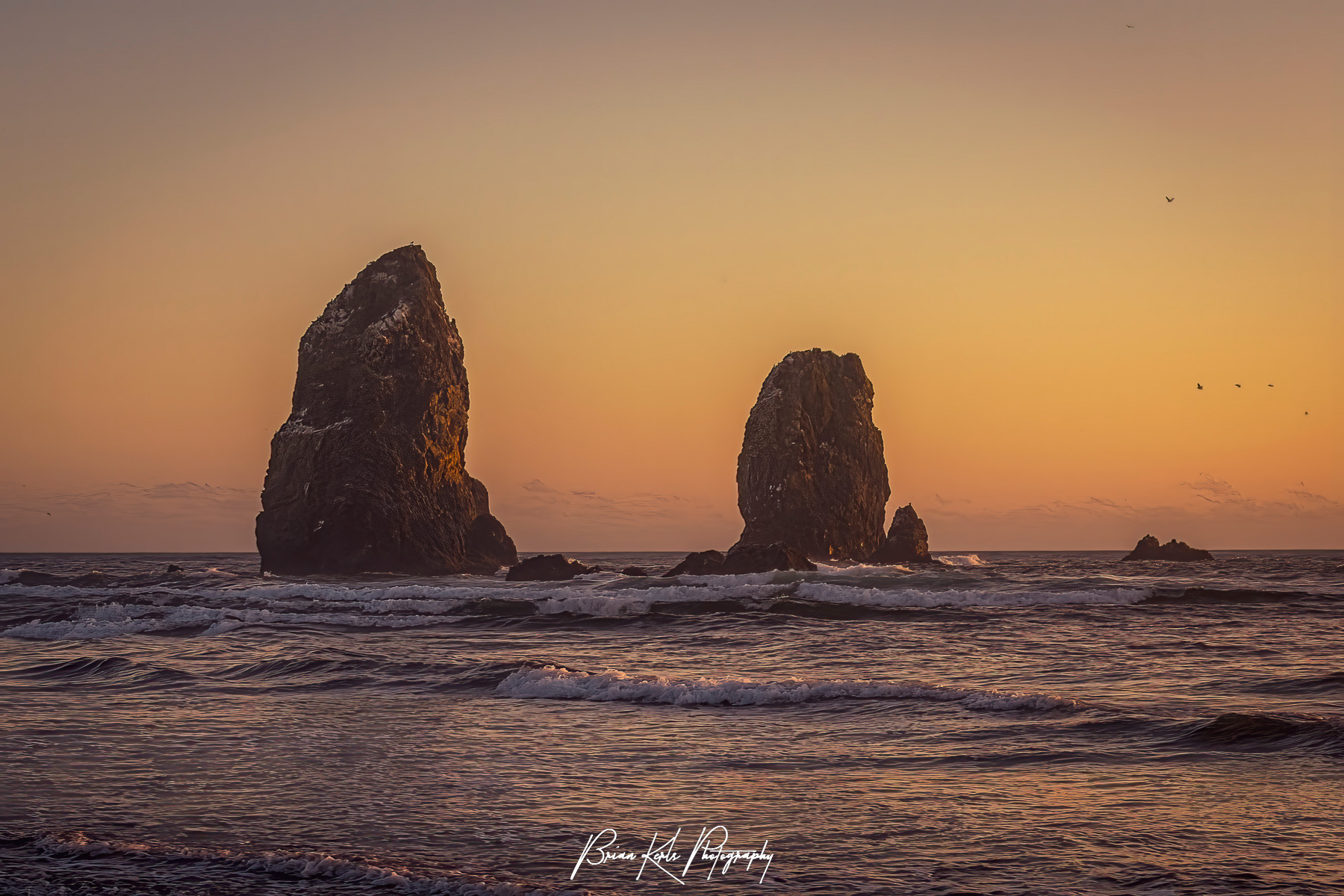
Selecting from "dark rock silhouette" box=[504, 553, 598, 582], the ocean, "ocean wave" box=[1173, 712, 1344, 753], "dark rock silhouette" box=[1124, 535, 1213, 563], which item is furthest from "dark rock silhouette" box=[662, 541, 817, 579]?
"dark rock silhouette" box=[1124, 535, 1213, 563]

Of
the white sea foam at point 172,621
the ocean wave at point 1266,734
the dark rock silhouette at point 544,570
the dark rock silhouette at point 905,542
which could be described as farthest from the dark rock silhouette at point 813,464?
the ocean wave at point 1266,734

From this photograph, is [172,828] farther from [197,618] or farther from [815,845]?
[197,618]

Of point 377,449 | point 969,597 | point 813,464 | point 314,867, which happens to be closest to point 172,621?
point 314,867

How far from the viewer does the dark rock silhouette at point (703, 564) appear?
50.9 meters

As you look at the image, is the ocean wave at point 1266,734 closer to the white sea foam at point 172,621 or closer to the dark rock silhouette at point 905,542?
the white sea foam at point 172,621

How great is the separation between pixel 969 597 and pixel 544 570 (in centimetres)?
2859

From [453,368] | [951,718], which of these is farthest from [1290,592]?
[453,368]

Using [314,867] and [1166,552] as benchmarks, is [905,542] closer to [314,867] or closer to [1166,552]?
[1166,552]

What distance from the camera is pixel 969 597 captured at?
36688 mm

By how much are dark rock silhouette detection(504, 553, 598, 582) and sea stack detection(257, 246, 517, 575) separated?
1277 cm

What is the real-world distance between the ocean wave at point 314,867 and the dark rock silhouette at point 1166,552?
92334mm

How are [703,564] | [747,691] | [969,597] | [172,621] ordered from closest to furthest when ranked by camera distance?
[747,691] → [172,621] → [969,597] → [703,564]

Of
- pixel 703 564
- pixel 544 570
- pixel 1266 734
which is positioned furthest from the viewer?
pixel 544 570

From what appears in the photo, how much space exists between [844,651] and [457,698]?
29.9ft
